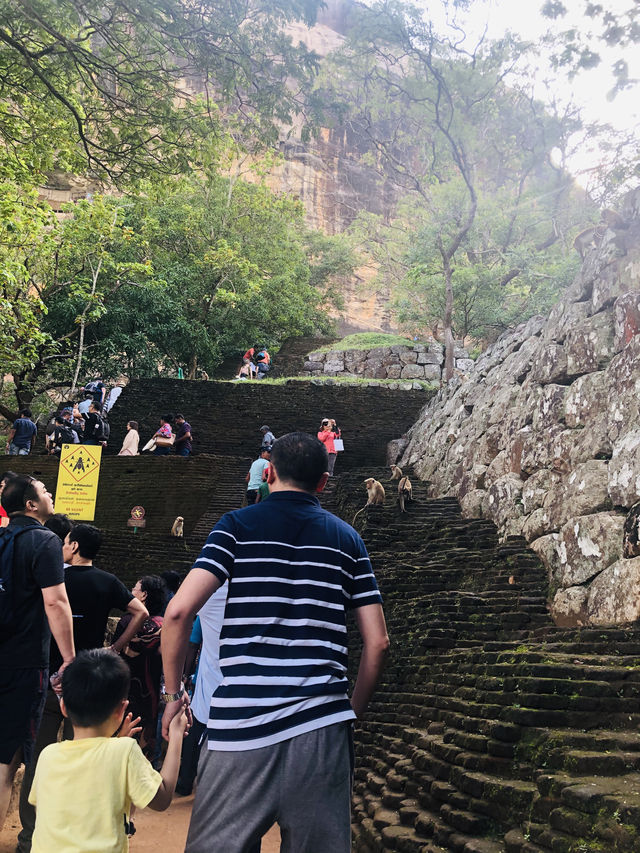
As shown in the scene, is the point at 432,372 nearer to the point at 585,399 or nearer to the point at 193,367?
the point at 193,367

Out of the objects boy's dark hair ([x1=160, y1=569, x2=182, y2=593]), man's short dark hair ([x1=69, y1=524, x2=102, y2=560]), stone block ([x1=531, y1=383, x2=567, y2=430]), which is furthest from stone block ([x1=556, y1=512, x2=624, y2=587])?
man's short dark hair ([x1=69, y1=524, x2=102, y2=560])

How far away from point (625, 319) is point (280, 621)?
8.15 meters

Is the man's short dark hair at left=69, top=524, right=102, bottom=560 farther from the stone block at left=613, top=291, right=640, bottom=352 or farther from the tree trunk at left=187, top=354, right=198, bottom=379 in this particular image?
the tree trunk at left=187, top=354, right=198, bottom=379

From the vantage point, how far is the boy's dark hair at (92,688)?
2352 millimetres

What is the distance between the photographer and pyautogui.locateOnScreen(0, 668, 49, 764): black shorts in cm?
325

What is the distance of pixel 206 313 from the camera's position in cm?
2514

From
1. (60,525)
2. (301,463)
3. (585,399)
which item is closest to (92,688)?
(301,463)

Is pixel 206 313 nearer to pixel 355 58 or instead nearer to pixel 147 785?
pixel 355 58

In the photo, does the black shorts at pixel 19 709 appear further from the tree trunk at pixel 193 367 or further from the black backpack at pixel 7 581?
the tree trunk at pixel 193 367

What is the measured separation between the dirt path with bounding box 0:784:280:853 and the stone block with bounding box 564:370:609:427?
5995 millimetres

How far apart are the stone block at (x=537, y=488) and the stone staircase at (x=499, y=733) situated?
4.53 ft

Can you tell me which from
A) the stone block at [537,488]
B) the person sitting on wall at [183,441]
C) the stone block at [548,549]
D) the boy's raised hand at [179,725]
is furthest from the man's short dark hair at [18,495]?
the person sitting on wall at [183,441]

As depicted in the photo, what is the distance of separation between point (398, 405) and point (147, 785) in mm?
17204

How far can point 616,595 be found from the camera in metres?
6.50
